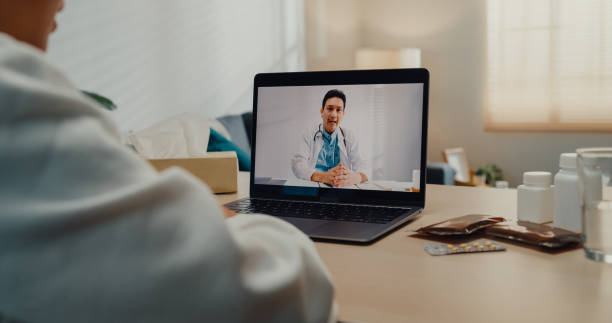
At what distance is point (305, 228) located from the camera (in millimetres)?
833

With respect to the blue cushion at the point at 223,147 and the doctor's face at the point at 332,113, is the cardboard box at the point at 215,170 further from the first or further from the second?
the blue cushion at the point at 223,147

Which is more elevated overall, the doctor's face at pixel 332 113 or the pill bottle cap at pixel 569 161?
the doctor's face at pixel 332 113

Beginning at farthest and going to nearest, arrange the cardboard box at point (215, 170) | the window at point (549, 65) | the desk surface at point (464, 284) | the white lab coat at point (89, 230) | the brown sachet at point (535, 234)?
the window at point (549, 65)
the cardboard box at point (215, 170)
the brown sachet at point (535, 234)
the desk surface at point (464, 284)
the white lab coat at point (89, 230)

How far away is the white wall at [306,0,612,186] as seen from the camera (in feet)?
14.4

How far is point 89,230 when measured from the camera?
0.32 meters

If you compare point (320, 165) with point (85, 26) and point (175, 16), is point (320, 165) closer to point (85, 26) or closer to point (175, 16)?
point (85, 26)

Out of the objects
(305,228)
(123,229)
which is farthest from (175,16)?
(123,229)

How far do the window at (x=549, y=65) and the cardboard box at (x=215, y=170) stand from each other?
3670 mm

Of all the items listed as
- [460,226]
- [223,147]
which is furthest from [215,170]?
[223,147]

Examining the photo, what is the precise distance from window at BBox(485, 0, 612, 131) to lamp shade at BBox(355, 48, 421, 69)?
2.05 ft

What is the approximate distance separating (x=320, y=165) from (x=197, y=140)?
0.53 m

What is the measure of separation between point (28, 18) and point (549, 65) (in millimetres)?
4369

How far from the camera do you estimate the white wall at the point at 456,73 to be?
4.40 metres

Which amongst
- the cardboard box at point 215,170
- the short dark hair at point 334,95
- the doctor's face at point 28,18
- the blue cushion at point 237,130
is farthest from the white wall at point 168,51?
the doctor's face at point 28,18
